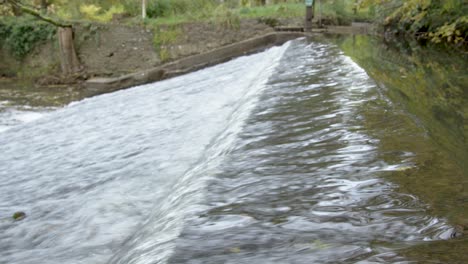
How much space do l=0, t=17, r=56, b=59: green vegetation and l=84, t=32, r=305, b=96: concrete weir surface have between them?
6.02 metres

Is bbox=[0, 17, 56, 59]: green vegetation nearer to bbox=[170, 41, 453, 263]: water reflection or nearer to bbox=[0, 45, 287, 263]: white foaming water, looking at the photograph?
bbox=[0, 45, 287, 263]: white foaming water

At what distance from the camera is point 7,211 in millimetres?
3391

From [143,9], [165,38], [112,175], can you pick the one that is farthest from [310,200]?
[143,9]

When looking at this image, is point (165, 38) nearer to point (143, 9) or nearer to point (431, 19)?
point (143, 9)

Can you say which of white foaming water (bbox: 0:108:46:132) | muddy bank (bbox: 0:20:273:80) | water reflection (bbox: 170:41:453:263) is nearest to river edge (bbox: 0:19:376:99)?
muddy bank (bbox: 0:20:273:80)

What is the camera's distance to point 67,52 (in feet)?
52.9

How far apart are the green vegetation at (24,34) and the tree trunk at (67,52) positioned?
121cm

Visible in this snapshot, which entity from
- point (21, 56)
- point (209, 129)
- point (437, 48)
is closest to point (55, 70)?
point (21, 56)

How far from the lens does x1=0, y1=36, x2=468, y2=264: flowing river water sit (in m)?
1.70

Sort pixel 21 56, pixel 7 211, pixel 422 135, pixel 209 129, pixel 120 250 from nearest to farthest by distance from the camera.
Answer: pixel 120 250 → pixel 422 135 → pixel 7 211 → pixel 209 129 → pixel 21 56

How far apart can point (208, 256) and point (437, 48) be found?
31.2ft

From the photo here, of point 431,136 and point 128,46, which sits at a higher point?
point 128,46

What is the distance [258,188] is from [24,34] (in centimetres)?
1721

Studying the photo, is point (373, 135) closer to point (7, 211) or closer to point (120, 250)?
point (120, 250)
